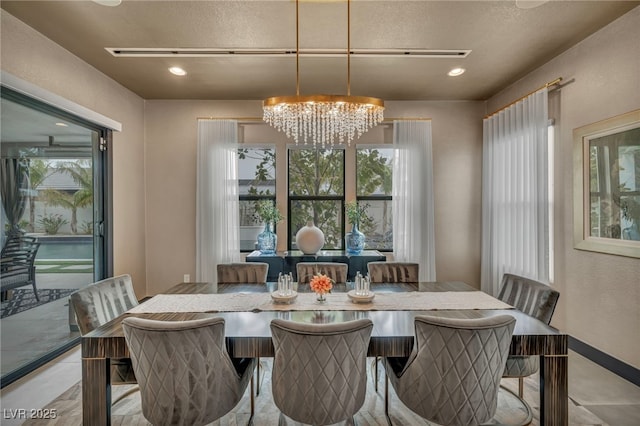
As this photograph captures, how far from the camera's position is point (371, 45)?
2844 millimetres

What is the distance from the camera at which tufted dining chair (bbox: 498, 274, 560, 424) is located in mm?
1885

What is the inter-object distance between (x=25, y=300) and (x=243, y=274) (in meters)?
1.72

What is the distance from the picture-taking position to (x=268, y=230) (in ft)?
14.0

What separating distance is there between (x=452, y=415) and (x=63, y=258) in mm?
3349

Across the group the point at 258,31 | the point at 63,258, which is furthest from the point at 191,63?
the point at 63,258

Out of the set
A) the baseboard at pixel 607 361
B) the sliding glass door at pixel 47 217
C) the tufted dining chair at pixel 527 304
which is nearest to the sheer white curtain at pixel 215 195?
the sliding glass door at pixel 47 217

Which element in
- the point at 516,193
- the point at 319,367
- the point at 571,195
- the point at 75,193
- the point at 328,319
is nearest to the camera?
the point at 319,367

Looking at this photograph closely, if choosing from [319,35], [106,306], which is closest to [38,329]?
[106,306]

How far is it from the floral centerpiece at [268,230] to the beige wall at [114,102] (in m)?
1.55

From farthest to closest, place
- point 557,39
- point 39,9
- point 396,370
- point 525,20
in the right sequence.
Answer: point 557,39
point 525,20
point 39,9
point 396,370

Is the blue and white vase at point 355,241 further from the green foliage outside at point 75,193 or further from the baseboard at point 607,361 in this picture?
the green foliage outside at point 75,193

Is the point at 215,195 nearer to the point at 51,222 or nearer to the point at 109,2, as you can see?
the point at 51,222

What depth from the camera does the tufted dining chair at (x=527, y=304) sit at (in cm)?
188

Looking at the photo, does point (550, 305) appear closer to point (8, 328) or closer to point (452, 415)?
point (452, 415)
